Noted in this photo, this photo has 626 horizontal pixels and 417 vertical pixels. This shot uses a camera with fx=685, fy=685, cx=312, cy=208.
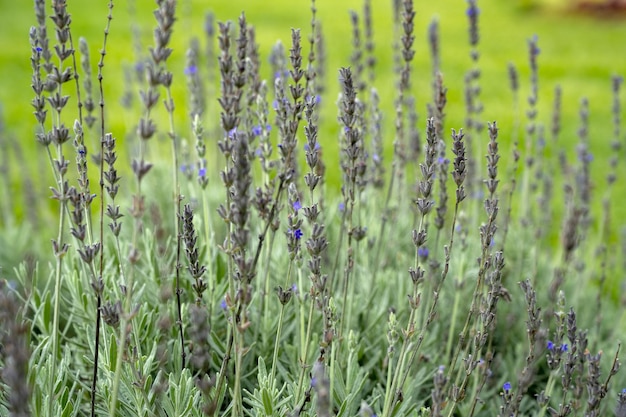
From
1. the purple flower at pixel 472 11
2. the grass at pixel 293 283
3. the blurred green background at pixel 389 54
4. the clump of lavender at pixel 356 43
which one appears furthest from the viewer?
the blurred green background at pixel 389 54

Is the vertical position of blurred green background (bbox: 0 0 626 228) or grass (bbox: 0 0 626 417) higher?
blurred green background (bbox: 0 0 626 228)

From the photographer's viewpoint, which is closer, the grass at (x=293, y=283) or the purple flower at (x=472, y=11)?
the grass at (x=293, y=283)

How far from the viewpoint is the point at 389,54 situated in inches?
461

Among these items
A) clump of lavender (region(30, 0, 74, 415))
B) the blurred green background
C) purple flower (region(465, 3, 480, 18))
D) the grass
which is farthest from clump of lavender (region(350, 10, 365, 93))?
the blurred green background

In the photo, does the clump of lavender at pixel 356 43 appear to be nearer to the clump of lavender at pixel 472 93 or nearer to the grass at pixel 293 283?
the grass at pixel 293 283

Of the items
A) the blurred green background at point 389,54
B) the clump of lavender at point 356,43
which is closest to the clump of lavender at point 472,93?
the clump of lavender at point 356,43

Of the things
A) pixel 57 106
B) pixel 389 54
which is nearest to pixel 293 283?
pixel 57 106

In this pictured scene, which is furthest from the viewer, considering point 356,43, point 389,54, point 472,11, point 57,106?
point 389,54

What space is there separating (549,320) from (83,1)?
13859mm

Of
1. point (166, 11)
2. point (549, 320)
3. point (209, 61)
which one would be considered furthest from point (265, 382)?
point (209, 61)

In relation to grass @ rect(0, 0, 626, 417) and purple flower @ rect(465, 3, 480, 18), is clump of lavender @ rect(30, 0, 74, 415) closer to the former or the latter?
grass @ rect(0, 0, 626, 417)

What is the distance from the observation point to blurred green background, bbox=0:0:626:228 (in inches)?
320

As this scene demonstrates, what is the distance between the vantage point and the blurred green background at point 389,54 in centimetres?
813

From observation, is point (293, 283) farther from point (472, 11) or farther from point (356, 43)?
point (472, 11)
